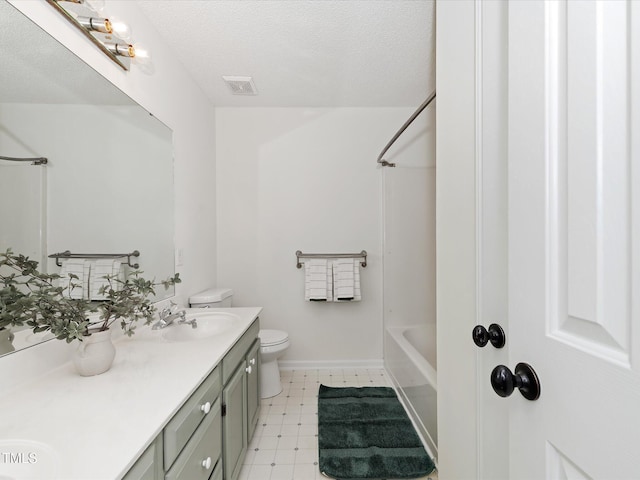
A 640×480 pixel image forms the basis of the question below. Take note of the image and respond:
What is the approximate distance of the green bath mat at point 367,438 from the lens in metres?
1.45

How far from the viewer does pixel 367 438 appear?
167 cm

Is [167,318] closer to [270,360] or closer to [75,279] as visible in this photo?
[75,279]

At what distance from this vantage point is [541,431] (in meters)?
0.55

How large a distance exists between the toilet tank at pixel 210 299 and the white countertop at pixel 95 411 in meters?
0.84

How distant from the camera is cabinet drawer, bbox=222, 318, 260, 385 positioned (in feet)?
3.89

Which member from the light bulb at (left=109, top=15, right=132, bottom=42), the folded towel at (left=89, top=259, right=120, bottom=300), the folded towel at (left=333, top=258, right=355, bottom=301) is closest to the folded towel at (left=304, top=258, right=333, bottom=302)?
the folded towel at (left=333, top=258, right=355, bottom=301)

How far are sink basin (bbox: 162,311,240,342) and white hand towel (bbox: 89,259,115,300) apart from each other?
0.42 meters

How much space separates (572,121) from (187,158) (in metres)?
2.12

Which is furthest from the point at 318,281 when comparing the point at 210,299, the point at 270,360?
the point at 210,299

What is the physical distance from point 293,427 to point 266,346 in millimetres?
542

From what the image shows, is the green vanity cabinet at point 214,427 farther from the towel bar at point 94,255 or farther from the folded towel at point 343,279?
the folded towel at point 343,279

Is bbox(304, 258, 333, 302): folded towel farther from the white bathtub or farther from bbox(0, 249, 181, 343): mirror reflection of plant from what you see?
bbox(0, 249, 181, 343): mirror reflection of plant

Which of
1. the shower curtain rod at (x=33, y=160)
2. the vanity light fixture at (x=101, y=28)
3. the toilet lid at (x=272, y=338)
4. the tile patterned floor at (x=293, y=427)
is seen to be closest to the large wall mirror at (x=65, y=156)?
the shower curtain rod at (x=33, y=160)

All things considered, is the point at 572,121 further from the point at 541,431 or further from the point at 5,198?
the point at 5,198
